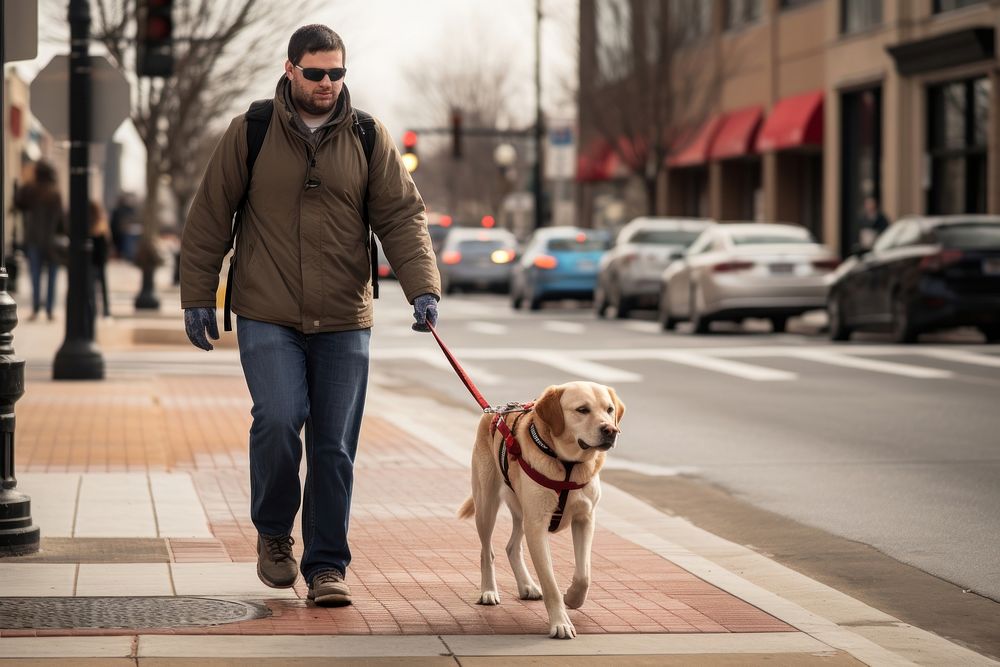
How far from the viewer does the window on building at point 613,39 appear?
45.2 m

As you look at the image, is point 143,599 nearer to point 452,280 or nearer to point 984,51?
point 984,51

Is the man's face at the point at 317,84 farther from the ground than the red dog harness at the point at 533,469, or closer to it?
farther from the ground

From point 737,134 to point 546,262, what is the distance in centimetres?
1223

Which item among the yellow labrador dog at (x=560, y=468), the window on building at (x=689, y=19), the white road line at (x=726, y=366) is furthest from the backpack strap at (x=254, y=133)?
the window on building at (x=689, y=19)

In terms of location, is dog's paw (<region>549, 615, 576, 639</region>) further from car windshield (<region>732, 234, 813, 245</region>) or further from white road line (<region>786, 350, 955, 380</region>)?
car windshield (<region>732, 234, 813, 245</region>)

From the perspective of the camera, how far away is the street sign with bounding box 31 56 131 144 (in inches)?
581

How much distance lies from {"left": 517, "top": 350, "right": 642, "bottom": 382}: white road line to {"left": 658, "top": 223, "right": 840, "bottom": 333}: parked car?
381cm

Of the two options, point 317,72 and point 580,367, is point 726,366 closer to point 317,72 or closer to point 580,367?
point 580,367

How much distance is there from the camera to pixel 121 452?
10781 mm

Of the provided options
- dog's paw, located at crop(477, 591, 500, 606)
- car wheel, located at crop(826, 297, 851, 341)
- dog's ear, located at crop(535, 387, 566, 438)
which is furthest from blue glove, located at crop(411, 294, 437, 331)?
car wheel, located at crop(826, 297, 851, 341)

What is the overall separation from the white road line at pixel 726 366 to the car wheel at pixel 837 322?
8.19 ft

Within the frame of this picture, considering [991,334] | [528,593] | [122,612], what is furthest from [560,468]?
[991,334]

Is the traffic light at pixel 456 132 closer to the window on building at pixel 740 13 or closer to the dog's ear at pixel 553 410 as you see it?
the window on building at pixel 740 13

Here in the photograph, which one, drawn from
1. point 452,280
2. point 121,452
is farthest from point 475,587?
point 452,280
